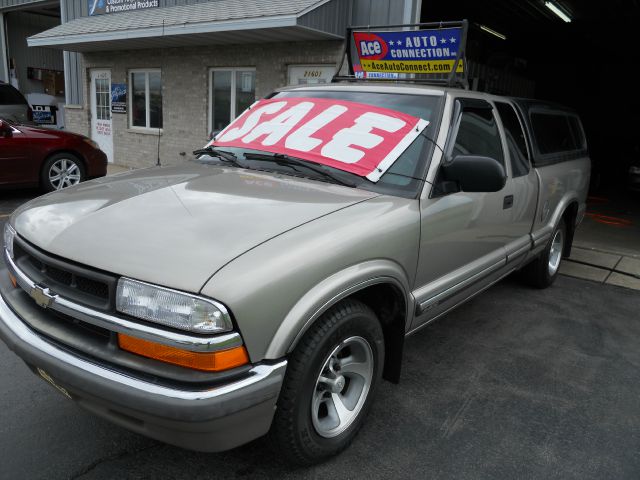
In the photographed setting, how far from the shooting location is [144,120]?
43.2 ft

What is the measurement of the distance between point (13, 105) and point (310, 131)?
11.9 metres

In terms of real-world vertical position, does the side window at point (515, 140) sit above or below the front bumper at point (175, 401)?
above

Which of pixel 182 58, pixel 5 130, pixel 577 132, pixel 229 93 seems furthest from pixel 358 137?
pixel 182 58

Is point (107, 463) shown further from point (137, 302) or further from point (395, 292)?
point (395, 292)

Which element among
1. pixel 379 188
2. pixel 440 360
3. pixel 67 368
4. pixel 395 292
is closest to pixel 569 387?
pixel 440 360

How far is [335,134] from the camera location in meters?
3.17

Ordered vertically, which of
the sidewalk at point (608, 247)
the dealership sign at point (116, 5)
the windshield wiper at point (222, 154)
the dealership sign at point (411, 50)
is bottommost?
the sidewalk at point (608, 247)

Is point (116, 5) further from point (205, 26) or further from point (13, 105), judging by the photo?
point (205, 26)

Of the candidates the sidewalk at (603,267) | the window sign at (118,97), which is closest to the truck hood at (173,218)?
the sidewalk at (603,267)

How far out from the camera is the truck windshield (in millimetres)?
2881

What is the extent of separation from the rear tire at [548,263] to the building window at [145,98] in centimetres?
984

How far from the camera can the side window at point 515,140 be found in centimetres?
396

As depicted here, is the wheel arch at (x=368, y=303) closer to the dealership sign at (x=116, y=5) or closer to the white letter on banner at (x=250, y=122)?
the white letter on banner at (x=250, y=122)

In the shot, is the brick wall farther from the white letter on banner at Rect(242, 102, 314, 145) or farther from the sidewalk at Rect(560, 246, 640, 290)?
the white letter on banner at Rect(242, 102, 314, 145)
